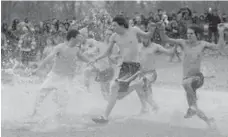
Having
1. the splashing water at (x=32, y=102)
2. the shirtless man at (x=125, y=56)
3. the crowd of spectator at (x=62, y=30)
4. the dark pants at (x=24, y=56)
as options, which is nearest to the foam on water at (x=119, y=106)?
the splashing water at (x=32, y=102)

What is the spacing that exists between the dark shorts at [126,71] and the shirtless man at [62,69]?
815mm

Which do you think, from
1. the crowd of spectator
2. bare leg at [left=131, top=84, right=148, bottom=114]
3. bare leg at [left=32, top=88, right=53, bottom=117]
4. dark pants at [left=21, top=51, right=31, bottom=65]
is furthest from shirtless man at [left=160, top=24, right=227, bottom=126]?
dark pants at [left=21, top=51, right=31, bottom=65]

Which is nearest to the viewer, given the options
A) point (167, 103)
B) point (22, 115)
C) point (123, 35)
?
point (123, 35)

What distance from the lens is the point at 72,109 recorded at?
8836mm

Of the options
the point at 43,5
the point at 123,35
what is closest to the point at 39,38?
the point at 123,35

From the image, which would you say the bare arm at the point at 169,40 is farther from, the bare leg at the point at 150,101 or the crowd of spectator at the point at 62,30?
the crowd of spectator at the point at 62,30

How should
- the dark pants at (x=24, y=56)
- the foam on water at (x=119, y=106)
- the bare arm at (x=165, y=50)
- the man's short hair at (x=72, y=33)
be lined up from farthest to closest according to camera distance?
the dark pants at (x=24, y=56), the bare arm at (x=165, y=50), the foam on water at (x=119, y=106), the man's short hair at (x=72, y=33)

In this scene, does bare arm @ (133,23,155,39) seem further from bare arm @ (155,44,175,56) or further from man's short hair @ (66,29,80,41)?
man's short hair @ (66,29,80,41)

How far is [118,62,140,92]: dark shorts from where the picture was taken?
24.7 ft

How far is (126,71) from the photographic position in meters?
7.55

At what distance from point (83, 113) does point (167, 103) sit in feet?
6.10

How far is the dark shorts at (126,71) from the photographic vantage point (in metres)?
7.54

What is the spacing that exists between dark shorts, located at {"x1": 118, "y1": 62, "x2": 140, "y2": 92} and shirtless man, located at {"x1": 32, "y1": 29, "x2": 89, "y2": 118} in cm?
81

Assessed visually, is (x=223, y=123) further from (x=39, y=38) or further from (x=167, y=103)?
(x=39, y=38)
